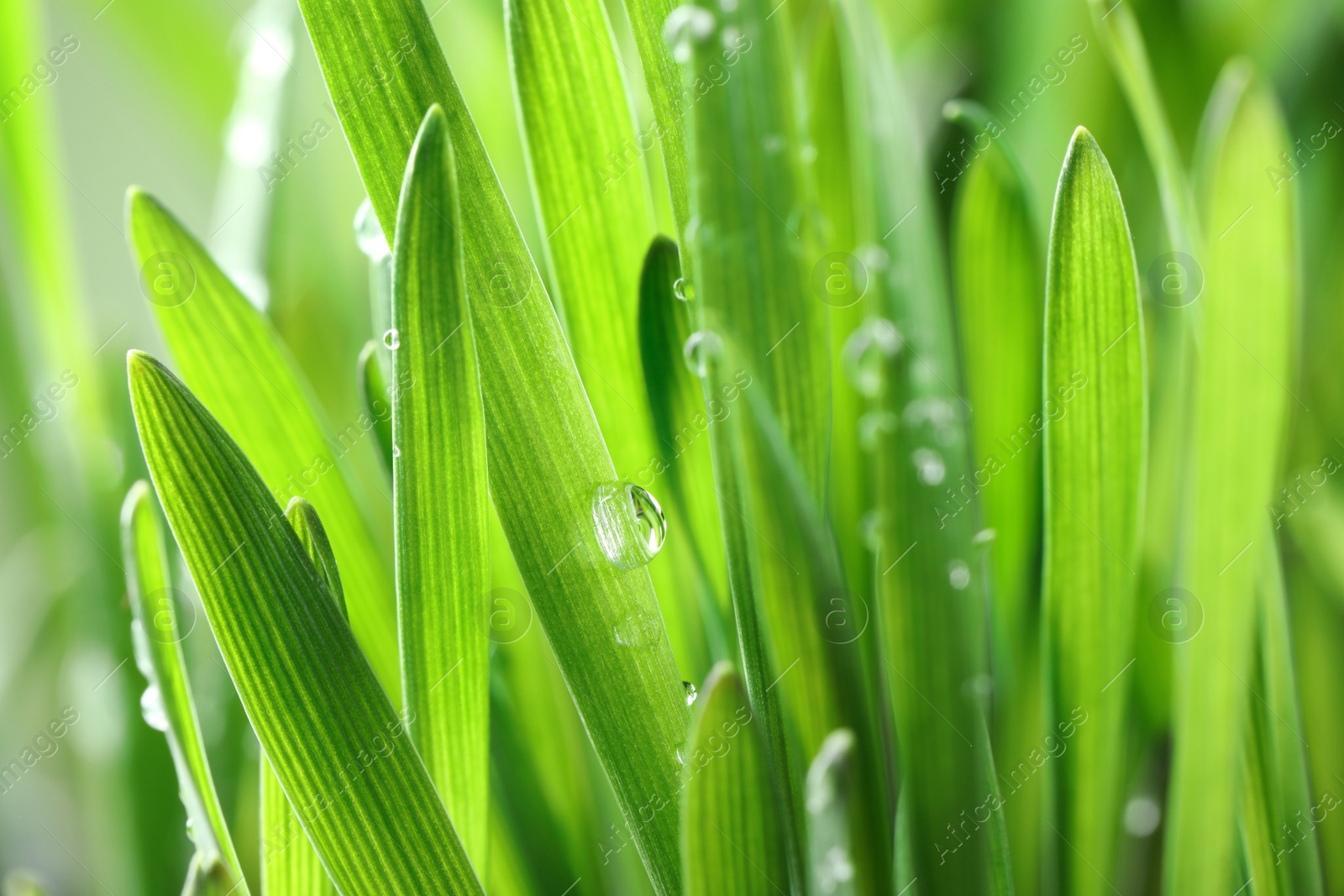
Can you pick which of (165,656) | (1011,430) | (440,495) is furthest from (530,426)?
(1011,430)

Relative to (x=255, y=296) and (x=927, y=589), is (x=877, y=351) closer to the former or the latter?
(x=927, y=589)

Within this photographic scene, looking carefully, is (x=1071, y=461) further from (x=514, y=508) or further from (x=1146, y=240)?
(x=1146, y=240)

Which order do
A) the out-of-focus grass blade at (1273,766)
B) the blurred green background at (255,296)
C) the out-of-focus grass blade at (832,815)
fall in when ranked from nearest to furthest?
1. the out-of-focus grass blade at (832,815)
2. the out-of-focus grass blade at (1273,766)
3. the blurred green background at (255,296)

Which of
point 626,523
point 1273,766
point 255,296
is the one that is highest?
point 255,296

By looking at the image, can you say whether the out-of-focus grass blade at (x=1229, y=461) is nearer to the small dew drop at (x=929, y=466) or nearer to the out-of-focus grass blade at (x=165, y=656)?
the small dew drop at (x=929, y=466)

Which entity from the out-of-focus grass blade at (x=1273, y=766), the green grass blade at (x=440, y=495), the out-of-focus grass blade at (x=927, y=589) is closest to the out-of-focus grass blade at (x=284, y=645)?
the green grass blade at (x=440, y=495)

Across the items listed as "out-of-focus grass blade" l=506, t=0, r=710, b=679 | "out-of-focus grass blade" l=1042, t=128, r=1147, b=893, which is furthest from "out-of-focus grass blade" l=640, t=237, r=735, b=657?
"out-of-focus grass blade" l=1042, t=128, r=1147, b=893

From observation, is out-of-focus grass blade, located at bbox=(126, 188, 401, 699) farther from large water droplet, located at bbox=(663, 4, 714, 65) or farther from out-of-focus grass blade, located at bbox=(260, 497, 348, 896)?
large water droplet, located at bbox=(663, 4, 714, 65)
